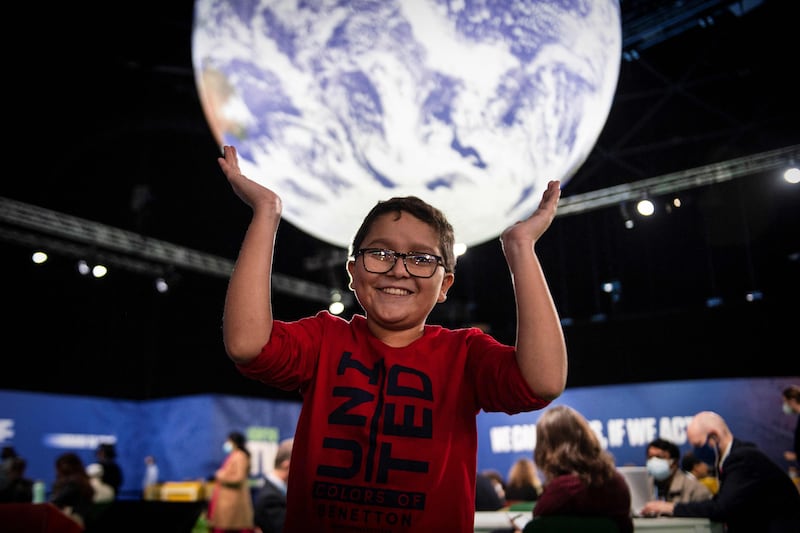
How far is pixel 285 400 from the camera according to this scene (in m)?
16.0

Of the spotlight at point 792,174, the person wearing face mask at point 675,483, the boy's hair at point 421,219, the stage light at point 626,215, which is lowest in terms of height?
the person wearing face mask at point 675,483

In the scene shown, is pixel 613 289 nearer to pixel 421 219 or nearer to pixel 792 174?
pixel 792 174

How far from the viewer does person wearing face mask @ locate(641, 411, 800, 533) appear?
4090 mm

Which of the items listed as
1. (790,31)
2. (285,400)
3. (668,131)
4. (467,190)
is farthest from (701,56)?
(285,400)

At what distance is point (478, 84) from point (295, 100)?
3.88 feet

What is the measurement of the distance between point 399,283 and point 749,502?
3620mm

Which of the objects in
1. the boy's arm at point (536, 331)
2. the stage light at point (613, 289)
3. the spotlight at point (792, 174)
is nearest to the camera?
the boy's arm at point (536, 331)

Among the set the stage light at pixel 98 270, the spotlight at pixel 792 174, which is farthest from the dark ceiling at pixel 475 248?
the spotlight at pixel 792 174

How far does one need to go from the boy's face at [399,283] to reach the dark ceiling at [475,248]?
260 inches

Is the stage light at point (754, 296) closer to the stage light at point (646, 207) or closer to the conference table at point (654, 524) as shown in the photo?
the stage light at point (646, 207)

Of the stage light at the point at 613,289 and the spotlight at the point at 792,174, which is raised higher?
the spotlight at the point at 792,174

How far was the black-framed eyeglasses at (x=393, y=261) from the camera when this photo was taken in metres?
1.53

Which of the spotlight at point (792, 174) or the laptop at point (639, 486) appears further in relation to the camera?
the spotlight at point (792, 174)

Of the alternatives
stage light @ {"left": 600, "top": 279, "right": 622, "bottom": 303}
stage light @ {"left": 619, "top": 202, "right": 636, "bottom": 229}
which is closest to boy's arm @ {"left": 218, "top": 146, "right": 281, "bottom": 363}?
stage light @ {"left": 619, "top": 202, "right": 636, "bottom": 229}
